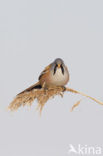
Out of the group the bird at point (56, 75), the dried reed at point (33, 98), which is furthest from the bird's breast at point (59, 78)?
the dried reed at point (33, 98)

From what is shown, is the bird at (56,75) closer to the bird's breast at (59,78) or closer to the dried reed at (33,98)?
the bird's breast at (59,78)

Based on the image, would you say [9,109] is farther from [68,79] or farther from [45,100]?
[68,79]

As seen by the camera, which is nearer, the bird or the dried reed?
the dried reed

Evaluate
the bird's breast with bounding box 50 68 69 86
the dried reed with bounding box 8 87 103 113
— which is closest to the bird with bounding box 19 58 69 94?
the bird's breast with bounding box 50 68 69 86

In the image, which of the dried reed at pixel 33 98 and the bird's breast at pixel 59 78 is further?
the bird's breast at pixel 59 78

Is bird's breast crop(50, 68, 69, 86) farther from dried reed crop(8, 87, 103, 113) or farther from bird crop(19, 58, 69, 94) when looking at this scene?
dried reed crop(8, 87, 103, 113)

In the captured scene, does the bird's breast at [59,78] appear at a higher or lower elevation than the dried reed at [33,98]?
higher

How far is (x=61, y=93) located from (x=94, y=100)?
1.54 metres

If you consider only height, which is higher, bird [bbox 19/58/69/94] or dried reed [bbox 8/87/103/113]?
bird [bbox 19/58/69/94]

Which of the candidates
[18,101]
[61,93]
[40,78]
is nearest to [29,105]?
[18,101]

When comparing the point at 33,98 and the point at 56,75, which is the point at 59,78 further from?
the point at 33,98

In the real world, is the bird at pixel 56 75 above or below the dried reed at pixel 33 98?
above

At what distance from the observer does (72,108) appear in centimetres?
785

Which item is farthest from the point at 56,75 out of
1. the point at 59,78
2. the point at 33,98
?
the point at 33,98
